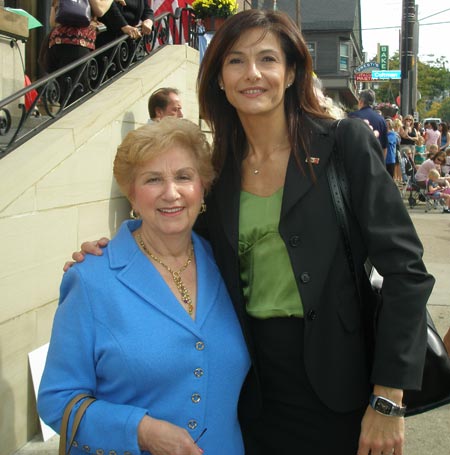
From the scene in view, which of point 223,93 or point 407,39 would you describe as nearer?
point 223,93

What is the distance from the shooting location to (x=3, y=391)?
3326mm

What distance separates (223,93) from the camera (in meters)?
2.31

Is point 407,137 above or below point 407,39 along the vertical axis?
Answer: below

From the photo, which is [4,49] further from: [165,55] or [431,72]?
[431,72]

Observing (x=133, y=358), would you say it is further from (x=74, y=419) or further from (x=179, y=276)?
(x=179, y=276)

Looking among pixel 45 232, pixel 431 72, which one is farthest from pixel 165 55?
pixel 431 72

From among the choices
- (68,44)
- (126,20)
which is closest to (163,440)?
(68,44)

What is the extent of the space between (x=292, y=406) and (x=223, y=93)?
121cm

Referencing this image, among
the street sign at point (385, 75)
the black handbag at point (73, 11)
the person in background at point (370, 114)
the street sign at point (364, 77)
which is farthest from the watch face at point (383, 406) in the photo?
the street sign at point (364, 77)

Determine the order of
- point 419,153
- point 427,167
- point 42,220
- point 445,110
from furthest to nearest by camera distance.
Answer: point 445,110, point 419,153, point 427,167, point 42,220

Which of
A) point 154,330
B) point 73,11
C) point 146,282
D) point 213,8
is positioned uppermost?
point 213,8

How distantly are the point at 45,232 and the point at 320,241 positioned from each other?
88.2 inches

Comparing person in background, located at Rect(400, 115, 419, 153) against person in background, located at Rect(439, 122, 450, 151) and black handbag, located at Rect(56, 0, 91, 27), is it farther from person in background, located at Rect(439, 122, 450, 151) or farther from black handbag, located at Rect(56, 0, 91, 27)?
black handbag, located at Rect(56, 0, 91, 27)

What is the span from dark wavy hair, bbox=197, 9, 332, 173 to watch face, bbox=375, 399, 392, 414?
81cm
